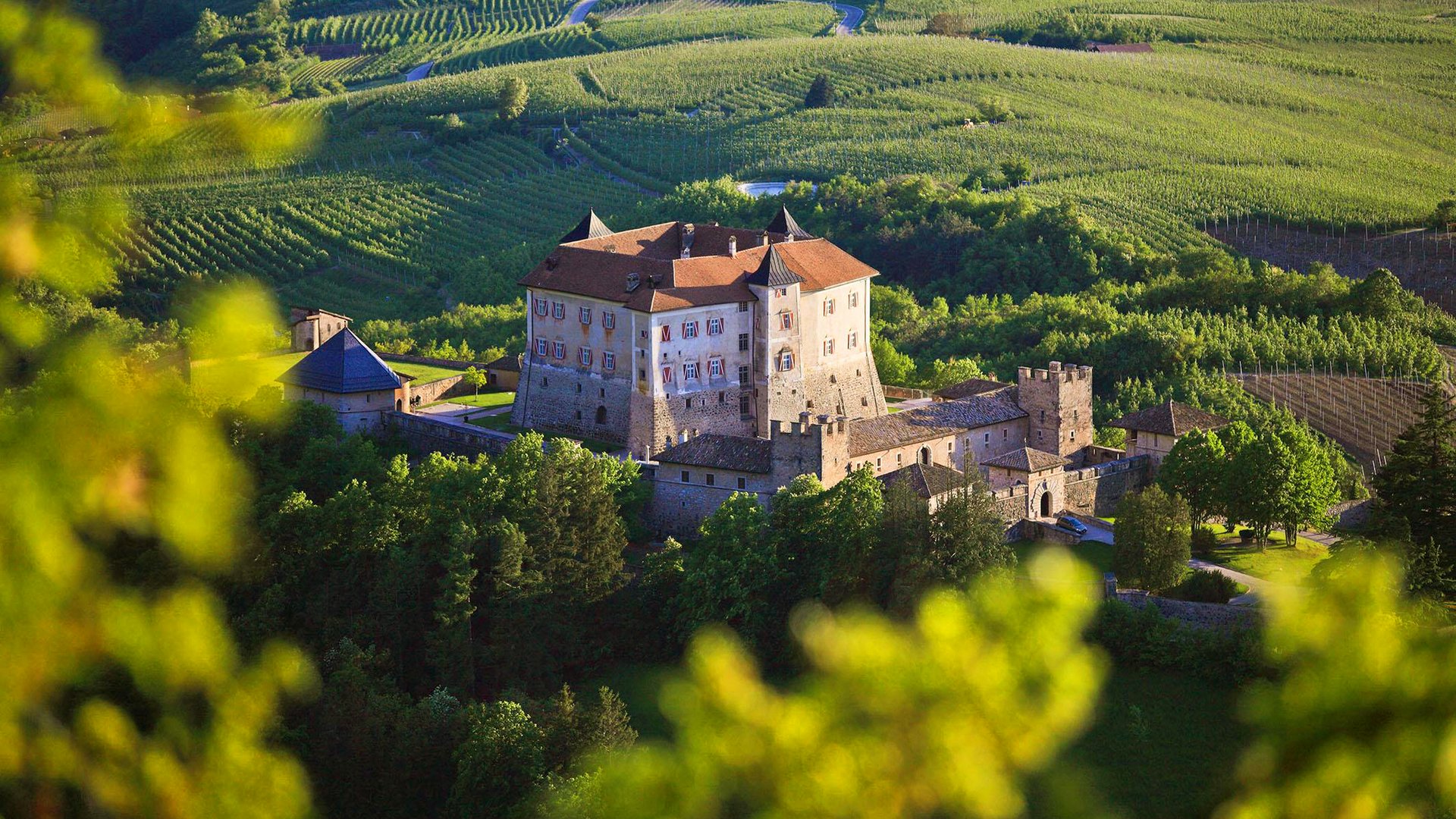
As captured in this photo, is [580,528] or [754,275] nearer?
[580,528]

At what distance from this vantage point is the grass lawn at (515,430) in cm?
5059

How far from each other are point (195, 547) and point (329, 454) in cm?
4413

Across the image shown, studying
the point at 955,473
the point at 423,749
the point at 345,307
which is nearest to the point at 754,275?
the point at 955,473

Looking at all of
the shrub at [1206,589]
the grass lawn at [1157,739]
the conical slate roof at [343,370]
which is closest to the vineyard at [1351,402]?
the shrub at [1206,589]

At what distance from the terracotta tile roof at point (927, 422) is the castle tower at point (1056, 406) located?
0.47 metres

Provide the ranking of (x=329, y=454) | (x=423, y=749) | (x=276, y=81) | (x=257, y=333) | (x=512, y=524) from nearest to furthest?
(x=257, y=333) < (x=423, y=749) < (x=512, y=524) < (x=329, y=454) < (x=276, y=81)

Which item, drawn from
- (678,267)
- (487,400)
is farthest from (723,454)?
(487,400)

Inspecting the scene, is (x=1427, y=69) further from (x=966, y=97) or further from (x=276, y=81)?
(x=276, y=81)

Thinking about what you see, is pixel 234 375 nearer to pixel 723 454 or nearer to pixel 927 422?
pixel 723 454

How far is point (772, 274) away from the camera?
5044cm

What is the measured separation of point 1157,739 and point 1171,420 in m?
14.6

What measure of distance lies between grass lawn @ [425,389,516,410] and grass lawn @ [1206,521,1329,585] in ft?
74.3

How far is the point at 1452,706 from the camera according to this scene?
6.32 meters

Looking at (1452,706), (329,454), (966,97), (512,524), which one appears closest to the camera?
(1452,706)
